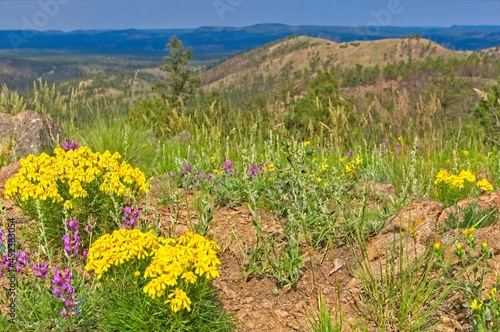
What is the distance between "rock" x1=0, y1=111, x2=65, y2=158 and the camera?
760 cm

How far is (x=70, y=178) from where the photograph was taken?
165 inches

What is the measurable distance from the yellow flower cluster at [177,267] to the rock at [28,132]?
16.8 feet

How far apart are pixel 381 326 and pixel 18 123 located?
7111 millimetres

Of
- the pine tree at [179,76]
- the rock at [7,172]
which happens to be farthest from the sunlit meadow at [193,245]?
the pine tree at [179,76]

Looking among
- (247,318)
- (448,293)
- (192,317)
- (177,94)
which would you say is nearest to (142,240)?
(192,317)

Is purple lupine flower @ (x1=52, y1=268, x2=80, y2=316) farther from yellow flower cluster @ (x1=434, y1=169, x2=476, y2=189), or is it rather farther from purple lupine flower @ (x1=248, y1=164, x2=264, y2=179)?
yellow flower cluster @ (x1=434, y1=169, x2=476, y2=189)

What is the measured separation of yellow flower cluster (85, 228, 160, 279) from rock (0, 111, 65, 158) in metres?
4.70

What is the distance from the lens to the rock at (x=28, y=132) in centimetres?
760

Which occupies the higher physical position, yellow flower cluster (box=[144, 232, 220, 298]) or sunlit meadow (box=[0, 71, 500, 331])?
yellow flower cluster (box=[144, 232, 220, 298])

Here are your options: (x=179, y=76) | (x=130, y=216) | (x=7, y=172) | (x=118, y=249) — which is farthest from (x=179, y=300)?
(x=179, y=76)

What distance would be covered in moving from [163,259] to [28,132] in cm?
590

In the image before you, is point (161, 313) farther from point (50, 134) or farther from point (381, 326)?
point (50, 134)

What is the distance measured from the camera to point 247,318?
3.61 m

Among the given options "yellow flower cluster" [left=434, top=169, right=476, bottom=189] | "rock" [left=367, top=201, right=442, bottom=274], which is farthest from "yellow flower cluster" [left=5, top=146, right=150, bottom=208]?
"yellow flower cluster" [left=434, top=169, right=476, bottom=189]
